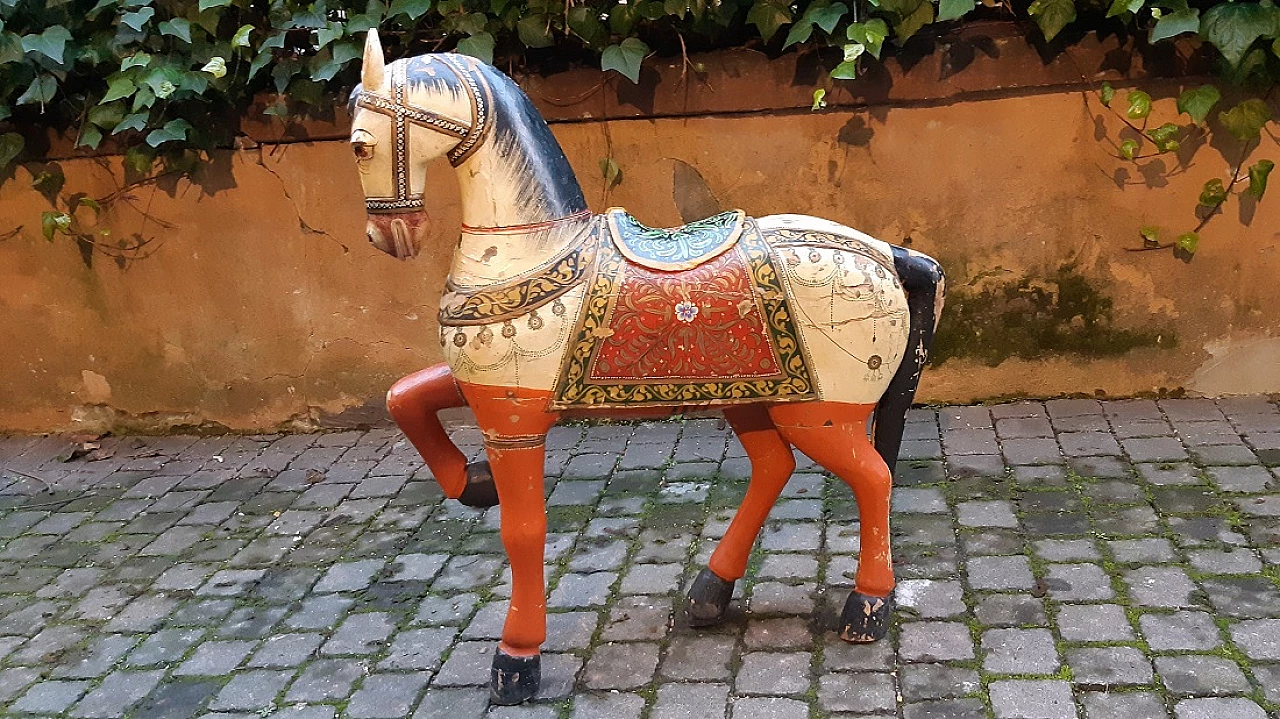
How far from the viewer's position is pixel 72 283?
473 cm

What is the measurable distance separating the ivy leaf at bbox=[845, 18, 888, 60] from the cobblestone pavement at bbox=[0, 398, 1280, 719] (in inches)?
62.3

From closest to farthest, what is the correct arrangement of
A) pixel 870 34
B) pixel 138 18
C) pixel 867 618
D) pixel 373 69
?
1. pixel 373 69
2. pixel 867 618
3. pixel 870 34
4. pixel 138 18

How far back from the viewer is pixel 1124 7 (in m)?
3.62

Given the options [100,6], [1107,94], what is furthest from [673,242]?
[100,6]

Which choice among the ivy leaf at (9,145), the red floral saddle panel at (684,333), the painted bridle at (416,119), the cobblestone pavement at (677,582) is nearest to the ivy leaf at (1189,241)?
the cobblestone pavement at (677,582)

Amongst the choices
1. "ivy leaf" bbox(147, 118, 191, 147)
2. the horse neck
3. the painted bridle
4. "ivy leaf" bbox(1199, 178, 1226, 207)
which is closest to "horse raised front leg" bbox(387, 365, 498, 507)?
the horse neck

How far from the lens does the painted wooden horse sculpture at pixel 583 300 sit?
2193 mm

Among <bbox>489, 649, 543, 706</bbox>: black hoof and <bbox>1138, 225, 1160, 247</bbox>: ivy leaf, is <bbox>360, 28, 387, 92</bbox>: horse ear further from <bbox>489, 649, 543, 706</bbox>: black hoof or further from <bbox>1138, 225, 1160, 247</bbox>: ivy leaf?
<bbox>1138, 225, 1160, 247</bbox>: ivy leaf

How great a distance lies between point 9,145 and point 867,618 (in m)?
4.29

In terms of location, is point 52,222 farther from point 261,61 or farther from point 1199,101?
point 1199,101

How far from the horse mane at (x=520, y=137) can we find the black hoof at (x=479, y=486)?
0.80 m

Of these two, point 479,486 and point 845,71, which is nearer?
point 479,486

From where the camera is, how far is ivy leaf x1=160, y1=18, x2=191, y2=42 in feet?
13.4

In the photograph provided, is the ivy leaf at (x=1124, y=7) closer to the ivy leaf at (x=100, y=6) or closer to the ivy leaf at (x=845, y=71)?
the ivy leaf at (x=845, y=71)
